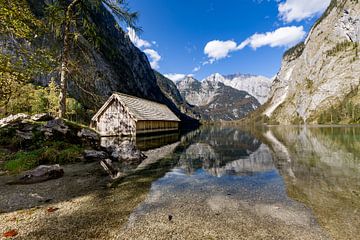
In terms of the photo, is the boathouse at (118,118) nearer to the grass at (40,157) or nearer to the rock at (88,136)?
the rock at (88,136)

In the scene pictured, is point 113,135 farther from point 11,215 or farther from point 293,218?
point 293,218

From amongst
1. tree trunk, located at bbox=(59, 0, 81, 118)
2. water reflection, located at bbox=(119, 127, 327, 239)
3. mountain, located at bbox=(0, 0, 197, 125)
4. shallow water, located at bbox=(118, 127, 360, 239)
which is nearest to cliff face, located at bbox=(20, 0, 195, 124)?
mountain, located at bbox=(0, 0, 197, 125)

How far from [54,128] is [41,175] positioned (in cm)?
681

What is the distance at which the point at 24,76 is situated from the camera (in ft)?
35.6

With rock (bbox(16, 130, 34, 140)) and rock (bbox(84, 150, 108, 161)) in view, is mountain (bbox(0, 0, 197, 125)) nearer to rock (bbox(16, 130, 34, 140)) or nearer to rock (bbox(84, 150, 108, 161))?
rock (bbox(16, 130, 34, 140))

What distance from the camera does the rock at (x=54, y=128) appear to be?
45.4 feet

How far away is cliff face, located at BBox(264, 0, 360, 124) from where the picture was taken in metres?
119

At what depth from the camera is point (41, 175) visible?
8.48 metres

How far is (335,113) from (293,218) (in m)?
138

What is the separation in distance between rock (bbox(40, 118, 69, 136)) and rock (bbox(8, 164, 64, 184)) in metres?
5.92

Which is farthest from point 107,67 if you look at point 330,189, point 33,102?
point 330,189

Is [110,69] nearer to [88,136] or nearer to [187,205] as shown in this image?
[88,136]

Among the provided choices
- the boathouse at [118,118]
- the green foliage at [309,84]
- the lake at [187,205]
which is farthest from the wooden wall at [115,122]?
the green foliage at [309,84]

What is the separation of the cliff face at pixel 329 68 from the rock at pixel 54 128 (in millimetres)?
140996
